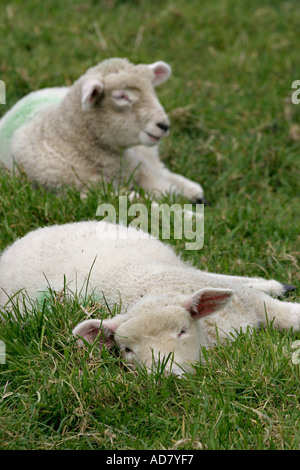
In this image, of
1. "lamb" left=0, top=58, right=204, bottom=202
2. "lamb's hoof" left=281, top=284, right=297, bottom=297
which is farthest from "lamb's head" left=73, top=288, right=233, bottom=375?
"lamb" left=0, top=58, right=204, bottom=202

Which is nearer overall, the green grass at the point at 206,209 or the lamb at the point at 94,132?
the green grass at the point at 206,209

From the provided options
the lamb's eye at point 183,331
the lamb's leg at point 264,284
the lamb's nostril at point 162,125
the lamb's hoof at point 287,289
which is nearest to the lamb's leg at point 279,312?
the lamb's leg at point 264,284

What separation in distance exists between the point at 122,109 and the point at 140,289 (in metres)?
2.83

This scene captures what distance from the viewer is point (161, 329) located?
11.1 ft

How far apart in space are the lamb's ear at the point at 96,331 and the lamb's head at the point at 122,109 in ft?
10.1

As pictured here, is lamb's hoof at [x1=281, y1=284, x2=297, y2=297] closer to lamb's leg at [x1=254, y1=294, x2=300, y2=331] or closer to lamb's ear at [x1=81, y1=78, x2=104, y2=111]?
lamb's leg at [x1=254, y1=294, x2=300, y2=331]

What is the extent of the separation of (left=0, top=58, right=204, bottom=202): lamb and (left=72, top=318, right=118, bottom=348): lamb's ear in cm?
270

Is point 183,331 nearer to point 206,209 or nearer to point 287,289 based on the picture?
point 287,289

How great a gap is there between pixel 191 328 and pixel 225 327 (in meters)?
0.50

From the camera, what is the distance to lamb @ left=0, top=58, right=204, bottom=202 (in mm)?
6250

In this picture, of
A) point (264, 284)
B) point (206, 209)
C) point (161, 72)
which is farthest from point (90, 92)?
point (264, 284)

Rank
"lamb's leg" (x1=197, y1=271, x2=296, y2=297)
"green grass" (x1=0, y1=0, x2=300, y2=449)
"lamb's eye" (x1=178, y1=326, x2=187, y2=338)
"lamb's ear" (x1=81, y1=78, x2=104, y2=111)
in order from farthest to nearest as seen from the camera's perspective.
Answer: "lamb's ear" (x1=81, y1=78, x2=104, y2=111)
"lamb's leg" (x1=197, y1=271, x2=296, y2=297)
"lamb's eye" (x1=178, y1=326, x2=187, y2=338)
"green grass" (x1=0, y1=0, x2=300, y2=449)

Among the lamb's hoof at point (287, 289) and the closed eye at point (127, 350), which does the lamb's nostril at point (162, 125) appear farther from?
the closed eye at point (127, 350)

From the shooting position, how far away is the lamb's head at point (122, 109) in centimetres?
629
